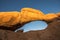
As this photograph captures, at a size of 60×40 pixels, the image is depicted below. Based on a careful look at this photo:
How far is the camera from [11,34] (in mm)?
2264

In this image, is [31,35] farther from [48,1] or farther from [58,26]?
[48,1]

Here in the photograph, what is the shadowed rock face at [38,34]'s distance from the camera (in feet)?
7.25

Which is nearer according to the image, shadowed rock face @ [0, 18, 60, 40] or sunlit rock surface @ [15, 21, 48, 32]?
shadowed rock face @ [0, 18, 60, 40]

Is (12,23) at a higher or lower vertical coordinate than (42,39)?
higher

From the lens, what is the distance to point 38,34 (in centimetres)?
227

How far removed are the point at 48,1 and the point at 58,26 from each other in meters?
0.40

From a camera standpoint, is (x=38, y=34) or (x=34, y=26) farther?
(x=34, y=26)

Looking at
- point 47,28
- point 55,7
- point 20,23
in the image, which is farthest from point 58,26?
point 20,23

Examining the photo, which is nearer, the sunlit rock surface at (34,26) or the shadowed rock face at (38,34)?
the shadowed rock face at (38,34)

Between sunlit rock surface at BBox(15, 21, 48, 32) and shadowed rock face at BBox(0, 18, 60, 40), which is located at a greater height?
sunlit rock surface at BBox(15, 21, 48, 32)

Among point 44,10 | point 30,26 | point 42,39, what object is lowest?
point 42,39

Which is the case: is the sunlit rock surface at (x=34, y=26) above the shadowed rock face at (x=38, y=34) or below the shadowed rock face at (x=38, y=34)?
above

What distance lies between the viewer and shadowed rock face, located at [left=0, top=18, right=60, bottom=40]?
7.25 feet

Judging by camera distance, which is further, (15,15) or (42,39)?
(15,15)
